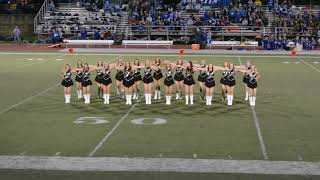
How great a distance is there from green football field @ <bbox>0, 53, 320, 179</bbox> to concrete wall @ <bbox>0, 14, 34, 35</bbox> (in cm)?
2288

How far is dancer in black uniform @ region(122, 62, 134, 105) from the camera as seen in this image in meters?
14.9

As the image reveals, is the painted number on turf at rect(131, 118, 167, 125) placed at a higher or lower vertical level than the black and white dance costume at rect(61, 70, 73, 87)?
lower

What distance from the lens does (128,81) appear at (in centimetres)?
1494

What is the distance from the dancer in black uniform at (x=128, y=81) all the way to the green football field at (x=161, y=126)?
10.3 inches

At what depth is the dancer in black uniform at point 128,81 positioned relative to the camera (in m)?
14.9

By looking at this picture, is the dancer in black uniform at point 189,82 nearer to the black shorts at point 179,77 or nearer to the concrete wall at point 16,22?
the black shorts at point 179,77

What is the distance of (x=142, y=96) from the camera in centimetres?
1666

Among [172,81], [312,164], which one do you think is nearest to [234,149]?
[312,164]

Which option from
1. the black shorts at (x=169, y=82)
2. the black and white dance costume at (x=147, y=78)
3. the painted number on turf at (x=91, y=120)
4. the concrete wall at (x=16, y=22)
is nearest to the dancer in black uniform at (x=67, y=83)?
the black and white dance costume at (x=147, y=78)

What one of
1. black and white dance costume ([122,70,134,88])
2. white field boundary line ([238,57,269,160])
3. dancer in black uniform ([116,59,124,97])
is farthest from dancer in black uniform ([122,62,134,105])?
white field boundary line ([238,57,269,160])

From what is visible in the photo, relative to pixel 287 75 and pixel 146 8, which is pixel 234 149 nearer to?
pixel 287 75

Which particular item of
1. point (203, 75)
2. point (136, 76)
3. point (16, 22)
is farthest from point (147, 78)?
point (16, 22)

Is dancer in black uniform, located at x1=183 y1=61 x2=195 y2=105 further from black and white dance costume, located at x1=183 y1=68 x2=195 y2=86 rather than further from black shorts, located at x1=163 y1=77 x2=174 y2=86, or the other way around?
black shorts, located at x1=163 y1=77 x2=174 y2=86

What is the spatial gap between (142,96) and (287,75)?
7.74 m
